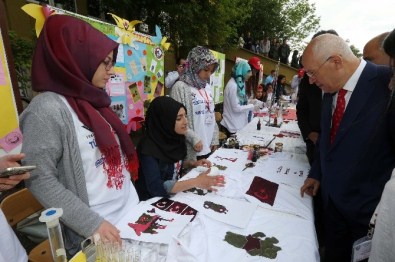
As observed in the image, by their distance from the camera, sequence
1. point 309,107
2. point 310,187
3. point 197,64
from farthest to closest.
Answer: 1. point 197,64
2. point 309,107
3. point 310,187

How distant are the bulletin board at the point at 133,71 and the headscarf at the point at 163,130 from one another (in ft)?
4.80

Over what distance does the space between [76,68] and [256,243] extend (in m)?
1.25

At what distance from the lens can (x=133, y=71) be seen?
3539 millimetres

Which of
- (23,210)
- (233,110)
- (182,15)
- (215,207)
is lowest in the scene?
(23,210)

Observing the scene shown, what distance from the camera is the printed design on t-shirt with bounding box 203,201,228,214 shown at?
1470 mm

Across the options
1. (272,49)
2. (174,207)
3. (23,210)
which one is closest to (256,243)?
(174,207)

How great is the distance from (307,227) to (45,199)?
1340 millimetres

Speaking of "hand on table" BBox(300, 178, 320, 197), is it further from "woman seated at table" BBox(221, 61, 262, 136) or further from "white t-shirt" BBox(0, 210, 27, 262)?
"woman seated at table" BBox(221, 61, 262, 136)

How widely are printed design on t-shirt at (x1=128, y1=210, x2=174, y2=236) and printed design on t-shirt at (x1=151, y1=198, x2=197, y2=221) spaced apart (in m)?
0.09

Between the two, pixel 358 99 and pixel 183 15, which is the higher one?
pixel 183 15

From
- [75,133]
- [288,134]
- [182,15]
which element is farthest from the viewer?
[182,15]

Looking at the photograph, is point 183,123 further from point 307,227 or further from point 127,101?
point 127,101

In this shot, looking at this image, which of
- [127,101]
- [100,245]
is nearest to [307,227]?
[100,245]

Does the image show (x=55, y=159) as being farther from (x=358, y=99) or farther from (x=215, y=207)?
(x=358, y=99)
